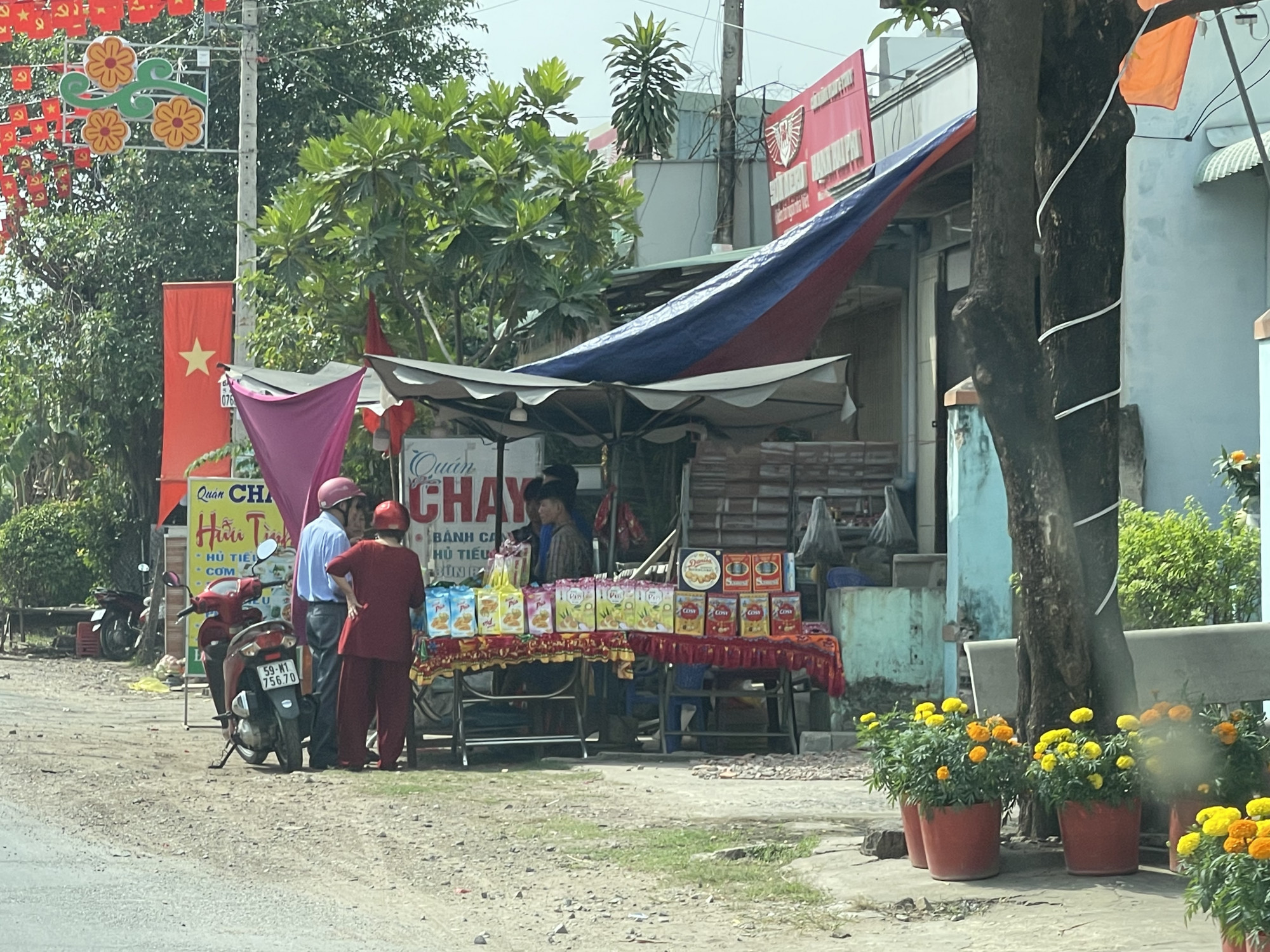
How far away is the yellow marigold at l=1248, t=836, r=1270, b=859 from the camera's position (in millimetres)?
4738

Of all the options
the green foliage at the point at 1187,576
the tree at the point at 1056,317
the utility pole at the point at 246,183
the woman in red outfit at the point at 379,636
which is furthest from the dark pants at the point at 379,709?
the utility pole at the point at 246,183

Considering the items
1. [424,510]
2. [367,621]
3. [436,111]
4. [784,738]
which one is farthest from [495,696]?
[436,111]

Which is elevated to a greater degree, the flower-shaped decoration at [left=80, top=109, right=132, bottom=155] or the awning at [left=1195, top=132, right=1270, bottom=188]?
the flower-shaped decoration at [left=80, top=109, right=132, bottom=155]

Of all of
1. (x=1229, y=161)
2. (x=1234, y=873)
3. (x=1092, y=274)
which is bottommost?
(x=1234, y=873)

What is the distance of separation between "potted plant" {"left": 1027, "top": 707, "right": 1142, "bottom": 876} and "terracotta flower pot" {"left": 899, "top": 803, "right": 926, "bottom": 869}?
0.54 m

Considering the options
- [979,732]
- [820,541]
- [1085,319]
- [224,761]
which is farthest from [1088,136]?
[224,761]

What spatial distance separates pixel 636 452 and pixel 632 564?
207cm

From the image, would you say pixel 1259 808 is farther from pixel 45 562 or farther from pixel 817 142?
pixel 45 562

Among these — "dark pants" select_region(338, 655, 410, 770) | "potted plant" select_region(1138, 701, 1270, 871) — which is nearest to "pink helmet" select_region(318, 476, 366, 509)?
"dark pants" select_region(338, 655, 410, 770)

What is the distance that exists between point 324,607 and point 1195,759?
6661mm

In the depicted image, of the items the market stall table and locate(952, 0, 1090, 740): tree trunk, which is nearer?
locate(952, 0, 1090, 740): tree trunk

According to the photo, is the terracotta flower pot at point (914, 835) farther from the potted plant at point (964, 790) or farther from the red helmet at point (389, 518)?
the red helmet at point (389, 518)

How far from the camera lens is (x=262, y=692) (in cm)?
1132

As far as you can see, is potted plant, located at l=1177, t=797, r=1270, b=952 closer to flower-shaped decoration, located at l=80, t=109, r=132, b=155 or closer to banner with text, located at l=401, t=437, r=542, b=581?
banner with text, located at l=401, t=437, r=542, b=581
